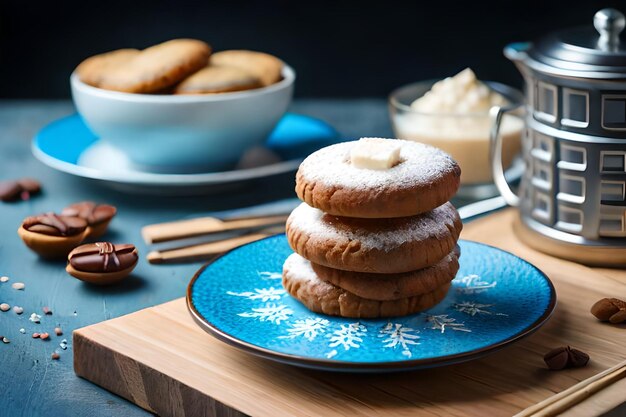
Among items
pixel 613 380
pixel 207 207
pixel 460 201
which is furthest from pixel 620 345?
pixel 207 207

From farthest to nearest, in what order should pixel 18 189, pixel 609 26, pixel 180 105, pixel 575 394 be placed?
pixel 18 189
pixel 180 105
pixel 609 26
pixel 575 394

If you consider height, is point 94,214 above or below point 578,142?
below

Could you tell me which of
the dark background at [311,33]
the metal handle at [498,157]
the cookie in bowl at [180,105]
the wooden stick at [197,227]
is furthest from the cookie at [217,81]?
the dark background at [311,33]

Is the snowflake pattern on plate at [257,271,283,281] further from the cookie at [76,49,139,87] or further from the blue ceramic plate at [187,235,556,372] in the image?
the cookie at [76,49,139,87]

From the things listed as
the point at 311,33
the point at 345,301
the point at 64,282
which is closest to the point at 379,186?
the point at 345,301

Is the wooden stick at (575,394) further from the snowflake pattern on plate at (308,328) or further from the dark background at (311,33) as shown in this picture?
the dark background at (311,33)

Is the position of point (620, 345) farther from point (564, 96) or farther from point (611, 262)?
point (564, 96)

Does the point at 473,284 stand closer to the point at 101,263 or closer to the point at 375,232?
the point at 375,232

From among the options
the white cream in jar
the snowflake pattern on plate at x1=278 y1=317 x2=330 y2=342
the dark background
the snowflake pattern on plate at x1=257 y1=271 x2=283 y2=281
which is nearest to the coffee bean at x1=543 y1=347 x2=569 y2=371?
the snowflake pattern on plate at x1=278 y1=317 x2=330 y2=342
